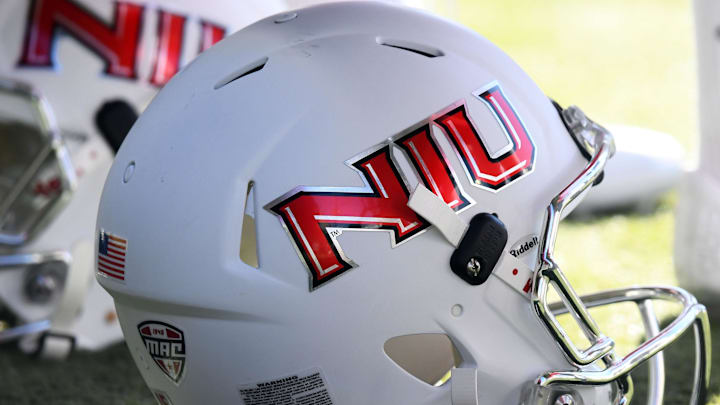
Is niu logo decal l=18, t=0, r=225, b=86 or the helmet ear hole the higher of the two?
niu logo decal l=18, t=0, r=225, b=86

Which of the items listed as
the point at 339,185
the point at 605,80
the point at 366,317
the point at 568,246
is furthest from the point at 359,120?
the point at 605,80

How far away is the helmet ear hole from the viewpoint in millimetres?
1254

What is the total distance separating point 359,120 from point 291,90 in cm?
10

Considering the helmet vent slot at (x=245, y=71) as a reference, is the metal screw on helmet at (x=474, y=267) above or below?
below

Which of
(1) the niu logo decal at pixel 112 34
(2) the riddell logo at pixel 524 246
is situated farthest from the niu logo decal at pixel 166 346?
(1) the niu logo decal at pixel 112 34

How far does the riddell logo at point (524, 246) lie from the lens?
1.14 meters

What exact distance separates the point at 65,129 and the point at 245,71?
0.87 meters

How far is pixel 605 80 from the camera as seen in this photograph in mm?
5590

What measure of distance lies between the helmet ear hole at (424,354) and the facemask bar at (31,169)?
93 cm

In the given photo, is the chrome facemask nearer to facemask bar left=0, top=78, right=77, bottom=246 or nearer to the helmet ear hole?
facemask bar left=0, top=78, right=77, bottom=246

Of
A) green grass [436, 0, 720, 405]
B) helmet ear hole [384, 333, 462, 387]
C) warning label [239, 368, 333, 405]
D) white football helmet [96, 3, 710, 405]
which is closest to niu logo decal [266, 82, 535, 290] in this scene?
white football helmet [96, 3, 710, 405]

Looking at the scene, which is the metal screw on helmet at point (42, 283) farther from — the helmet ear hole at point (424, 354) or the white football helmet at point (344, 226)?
the helmet ear hole at point (424, 354)

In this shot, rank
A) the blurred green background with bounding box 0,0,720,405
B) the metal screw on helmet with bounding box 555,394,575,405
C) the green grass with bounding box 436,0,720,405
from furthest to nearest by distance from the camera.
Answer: the green grass with bounding box 436,0,720,405
the blurred green background with bounding box 0,0,720,405
the metal screw on helmet with bounding box 555,394,575,405

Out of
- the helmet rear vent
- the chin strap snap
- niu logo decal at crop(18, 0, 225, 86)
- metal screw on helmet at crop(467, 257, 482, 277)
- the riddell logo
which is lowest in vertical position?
the chin strap snap
